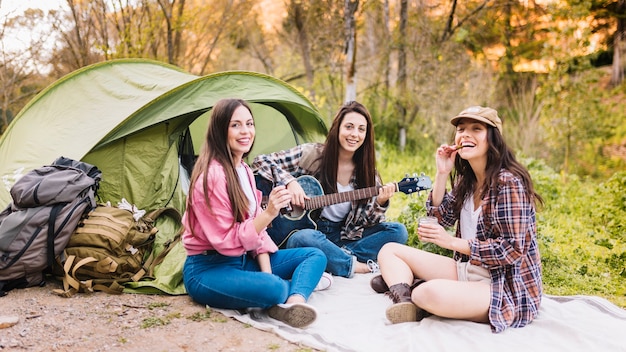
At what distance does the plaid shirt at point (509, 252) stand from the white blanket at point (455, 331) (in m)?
0.09

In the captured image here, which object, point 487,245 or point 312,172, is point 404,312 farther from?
point 312,172

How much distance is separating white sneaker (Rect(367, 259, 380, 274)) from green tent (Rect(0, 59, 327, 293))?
1227 millimetres

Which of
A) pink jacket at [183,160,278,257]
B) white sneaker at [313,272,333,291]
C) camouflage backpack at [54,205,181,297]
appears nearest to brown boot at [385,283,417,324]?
white sneaker at [313,272,333,291]

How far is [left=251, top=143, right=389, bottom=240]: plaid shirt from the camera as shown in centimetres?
344

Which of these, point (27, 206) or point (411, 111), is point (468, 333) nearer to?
point (27, 206)

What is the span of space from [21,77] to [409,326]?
626cm

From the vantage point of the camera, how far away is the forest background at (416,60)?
6.07m

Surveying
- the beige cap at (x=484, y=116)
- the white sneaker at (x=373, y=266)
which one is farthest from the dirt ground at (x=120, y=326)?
the beige cap at (x=484, y=116)

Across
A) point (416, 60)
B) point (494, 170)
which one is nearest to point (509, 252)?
point (494, 170)

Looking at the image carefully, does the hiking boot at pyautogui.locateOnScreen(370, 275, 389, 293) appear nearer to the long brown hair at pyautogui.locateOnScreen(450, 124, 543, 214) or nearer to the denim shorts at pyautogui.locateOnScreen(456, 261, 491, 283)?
the denim shorts at pyautogui.locateOnScreen(456, 261, 491, 283)

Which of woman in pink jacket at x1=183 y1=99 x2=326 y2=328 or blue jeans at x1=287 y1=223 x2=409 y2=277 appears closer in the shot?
woman in pink jacket at x1=183 y1=99 x2=326 y2=328

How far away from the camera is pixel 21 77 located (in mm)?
6719

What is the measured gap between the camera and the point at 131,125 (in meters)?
3.60

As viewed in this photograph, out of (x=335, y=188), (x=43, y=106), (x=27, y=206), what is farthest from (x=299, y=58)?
(x=27, y=206)
